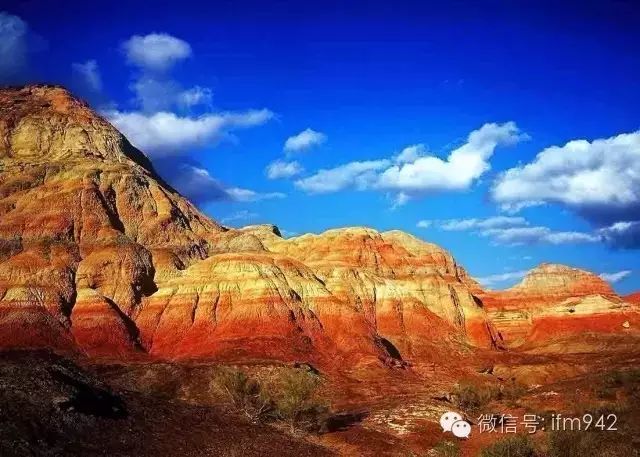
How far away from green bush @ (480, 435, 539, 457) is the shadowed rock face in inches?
1899

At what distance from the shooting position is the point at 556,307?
102812 millimetres

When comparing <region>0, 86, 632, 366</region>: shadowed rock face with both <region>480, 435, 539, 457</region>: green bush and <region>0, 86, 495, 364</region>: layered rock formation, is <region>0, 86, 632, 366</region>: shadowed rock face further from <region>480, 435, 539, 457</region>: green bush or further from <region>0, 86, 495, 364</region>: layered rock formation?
<region>480, 435, 539, 457</region>: green bush

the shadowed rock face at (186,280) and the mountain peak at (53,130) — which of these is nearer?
the shadowed rock face at (186,280)

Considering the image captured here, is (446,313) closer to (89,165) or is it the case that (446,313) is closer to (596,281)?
(596,281)

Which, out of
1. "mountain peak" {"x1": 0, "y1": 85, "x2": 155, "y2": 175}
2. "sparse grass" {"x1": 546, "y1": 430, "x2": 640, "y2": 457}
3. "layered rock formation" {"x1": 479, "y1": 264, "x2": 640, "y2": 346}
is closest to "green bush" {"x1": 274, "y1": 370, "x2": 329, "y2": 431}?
"sparse grass" {"x1": 546, "y1": 430, "x2": 640, "y2": 457}

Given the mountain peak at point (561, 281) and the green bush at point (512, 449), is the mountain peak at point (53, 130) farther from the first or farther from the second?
the green bush at point (512, 449)

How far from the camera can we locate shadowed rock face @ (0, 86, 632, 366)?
252 feet

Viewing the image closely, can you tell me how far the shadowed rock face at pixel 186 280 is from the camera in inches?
3019

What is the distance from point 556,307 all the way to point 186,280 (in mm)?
58967

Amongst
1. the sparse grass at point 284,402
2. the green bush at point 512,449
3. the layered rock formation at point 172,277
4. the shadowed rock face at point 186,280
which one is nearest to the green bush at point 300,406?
the sparse grass at point 284,402

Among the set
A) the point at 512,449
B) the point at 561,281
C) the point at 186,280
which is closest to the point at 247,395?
the point at 512,449

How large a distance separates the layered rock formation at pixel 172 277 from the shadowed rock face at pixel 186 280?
224 mm

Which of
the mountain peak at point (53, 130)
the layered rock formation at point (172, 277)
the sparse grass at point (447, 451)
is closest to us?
the sparse grass at point (447, 451)

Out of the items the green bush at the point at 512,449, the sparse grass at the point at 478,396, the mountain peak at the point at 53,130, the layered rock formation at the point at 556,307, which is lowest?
the green bush at the point at 512,449
